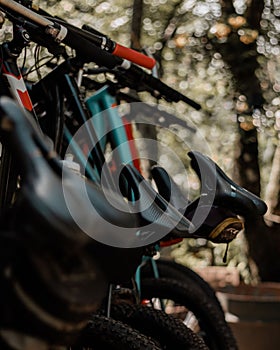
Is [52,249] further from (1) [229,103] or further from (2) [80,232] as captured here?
(1) [229,103]

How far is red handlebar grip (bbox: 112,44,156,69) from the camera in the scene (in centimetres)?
222

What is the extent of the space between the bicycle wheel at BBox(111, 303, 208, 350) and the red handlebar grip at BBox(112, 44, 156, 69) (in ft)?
2.75

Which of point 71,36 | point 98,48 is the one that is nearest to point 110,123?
point 98,48

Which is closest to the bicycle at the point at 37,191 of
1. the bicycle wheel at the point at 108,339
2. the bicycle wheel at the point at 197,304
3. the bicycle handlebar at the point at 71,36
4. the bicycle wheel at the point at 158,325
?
the bicycle wheel at the point at 108,339

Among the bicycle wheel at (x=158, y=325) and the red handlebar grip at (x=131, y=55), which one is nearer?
the bicycle wheel at (x=158, y=325)

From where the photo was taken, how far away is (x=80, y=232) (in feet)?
2.63

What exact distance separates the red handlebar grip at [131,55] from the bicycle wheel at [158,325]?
0.84 metres

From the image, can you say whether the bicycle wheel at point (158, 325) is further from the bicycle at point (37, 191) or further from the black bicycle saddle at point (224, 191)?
the bicycle at point (37, 191)

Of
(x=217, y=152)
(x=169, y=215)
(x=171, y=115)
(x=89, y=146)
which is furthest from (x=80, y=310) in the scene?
(x=217, y=152)

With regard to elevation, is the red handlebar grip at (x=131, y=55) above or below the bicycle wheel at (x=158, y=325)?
above

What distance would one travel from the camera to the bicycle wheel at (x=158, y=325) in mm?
1978

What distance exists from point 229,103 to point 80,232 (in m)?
4.73

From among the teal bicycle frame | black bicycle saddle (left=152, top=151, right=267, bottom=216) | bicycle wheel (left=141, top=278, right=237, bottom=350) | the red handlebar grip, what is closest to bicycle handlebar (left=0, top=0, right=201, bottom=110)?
the red handlebar grip

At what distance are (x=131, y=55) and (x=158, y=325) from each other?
92 cm
